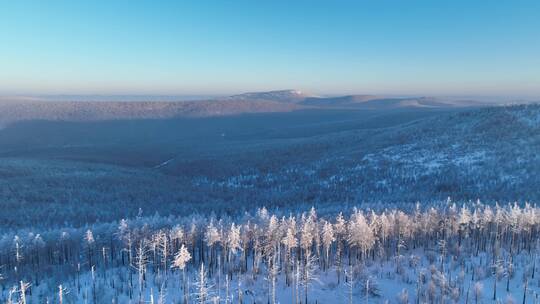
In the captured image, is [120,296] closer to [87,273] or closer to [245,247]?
[87,273]

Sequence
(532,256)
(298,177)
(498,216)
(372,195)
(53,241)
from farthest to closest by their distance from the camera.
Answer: (298,177)
(372,195)
(53,241)
(498,216)
(532,256)

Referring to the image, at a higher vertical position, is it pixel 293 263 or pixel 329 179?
pixel 293 263

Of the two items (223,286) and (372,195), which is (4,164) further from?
(223,286)

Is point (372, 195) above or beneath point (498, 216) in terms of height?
beneath

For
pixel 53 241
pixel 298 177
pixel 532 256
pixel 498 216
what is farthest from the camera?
pixel 298 177

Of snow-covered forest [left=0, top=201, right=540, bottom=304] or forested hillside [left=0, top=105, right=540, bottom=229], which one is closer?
snow-covered forest [left=0, top=201, right=540, bottom=304]

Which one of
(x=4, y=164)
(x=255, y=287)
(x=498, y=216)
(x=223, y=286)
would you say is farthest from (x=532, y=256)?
(x=4, y=164)

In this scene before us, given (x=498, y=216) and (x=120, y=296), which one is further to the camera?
(x=498, y=216)

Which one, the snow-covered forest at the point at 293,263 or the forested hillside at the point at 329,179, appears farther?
the forested hillside at the point at 329,179
